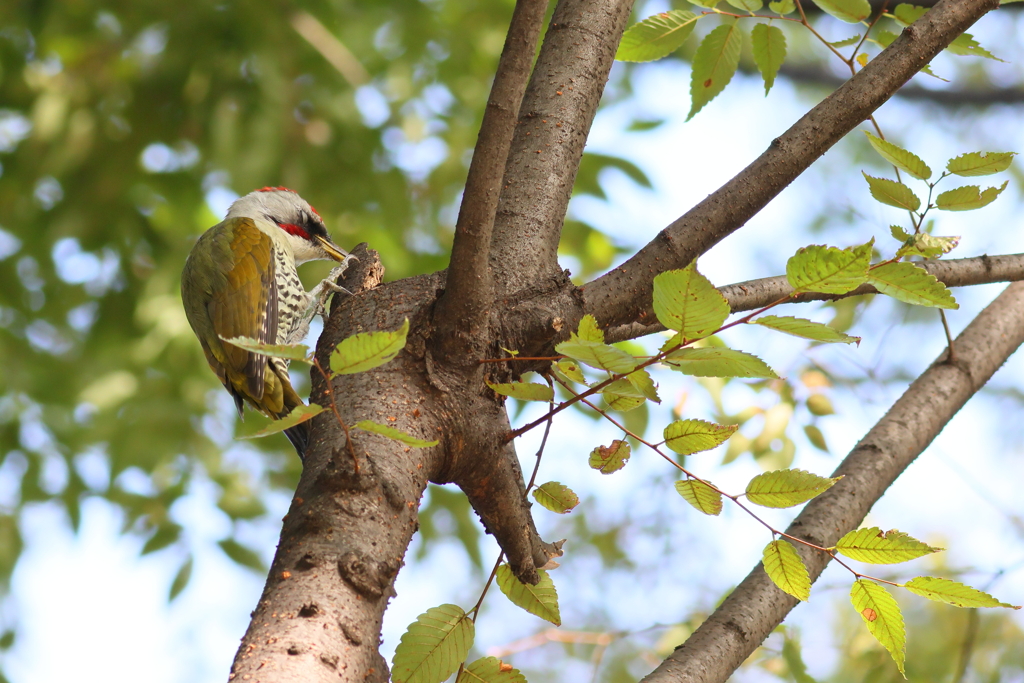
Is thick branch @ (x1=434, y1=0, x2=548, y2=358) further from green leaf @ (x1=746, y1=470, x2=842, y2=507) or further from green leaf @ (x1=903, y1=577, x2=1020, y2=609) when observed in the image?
green leaf @ (x1=903, y1=577, x2=1020, y2=609)

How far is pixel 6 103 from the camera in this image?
3.97 meters

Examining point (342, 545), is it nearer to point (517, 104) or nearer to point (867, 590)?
point (517, 104)

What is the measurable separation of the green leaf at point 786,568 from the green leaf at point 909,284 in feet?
1.22

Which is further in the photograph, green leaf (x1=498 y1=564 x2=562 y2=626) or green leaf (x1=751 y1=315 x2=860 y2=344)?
green leaf (x1=498 y1=564 x2=562 y2=626)

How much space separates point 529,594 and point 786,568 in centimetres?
46

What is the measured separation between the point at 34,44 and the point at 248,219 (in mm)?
1907

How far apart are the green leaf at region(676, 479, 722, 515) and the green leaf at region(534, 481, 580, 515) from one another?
0.22 m

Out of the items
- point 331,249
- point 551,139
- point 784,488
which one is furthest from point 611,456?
point 331,249

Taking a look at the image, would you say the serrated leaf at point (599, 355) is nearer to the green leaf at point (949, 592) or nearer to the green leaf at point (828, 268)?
the green leaf at point (828, 268)

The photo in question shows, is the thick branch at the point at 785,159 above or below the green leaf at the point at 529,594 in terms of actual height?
above

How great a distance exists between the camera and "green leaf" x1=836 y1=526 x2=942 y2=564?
1.17 metres

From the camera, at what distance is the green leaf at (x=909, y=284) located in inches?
42.4

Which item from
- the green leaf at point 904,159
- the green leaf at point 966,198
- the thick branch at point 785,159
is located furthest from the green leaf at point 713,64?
the green leaf at point 966,198

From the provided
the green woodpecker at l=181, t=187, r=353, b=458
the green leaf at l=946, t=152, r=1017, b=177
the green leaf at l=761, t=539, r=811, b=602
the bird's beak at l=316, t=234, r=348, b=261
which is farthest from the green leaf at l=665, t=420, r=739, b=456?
the bird's beak at l=316, t=234, r=348, b=261
